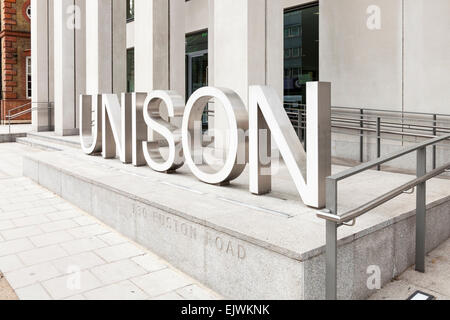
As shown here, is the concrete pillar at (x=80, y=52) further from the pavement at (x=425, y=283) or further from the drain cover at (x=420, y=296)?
the drain cover at (x=420, y=296)

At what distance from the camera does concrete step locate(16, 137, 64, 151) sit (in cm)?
1332

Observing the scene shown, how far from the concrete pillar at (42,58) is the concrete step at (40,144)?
4.67 feet

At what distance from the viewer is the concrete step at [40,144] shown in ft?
43.7

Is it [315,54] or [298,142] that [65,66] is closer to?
[315,54]

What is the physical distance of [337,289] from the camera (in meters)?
3.41

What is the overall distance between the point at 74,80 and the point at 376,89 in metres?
11.0

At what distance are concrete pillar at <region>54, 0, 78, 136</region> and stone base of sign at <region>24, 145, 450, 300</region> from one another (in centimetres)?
1050

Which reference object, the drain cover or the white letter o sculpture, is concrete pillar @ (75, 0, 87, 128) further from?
the drain cover

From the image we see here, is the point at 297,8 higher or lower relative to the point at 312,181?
higher

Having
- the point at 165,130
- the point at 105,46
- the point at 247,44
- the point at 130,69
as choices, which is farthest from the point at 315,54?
the point at 130,69

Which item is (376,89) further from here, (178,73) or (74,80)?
(74,80)

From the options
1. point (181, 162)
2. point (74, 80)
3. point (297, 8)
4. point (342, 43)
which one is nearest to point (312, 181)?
point (181, 162)

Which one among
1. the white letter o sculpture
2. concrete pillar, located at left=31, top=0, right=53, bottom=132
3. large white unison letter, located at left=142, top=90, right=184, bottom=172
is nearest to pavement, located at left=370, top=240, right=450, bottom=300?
the white letter o sculpture

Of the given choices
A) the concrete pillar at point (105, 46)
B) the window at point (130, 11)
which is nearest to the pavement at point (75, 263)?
the concrete pillar at point (105, 46)
